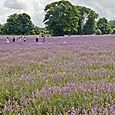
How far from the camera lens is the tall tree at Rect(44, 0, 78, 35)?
66.9 metres

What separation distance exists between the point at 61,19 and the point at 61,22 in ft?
2.27

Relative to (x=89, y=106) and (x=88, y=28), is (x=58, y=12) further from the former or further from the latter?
(x=89, y=106)

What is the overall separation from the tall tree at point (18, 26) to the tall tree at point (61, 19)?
954cm

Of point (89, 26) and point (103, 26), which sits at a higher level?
point (89, 26)

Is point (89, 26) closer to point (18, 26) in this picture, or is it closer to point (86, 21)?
point (86, 21)

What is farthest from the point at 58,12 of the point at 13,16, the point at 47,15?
the point at 13,16

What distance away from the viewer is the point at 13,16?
275ft

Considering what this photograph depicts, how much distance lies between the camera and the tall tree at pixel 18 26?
77.6 m

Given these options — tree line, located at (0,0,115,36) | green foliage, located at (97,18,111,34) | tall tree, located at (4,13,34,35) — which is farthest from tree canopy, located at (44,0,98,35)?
green foliage, located at (97,18,111,34)

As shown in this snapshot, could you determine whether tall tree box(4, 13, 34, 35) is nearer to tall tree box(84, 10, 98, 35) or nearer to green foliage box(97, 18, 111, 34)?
tall tree box(84, 10, 98, 35)

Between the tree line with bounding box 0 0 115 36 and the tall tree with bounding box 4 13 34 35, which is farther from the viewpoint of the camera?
the tall tree with bounding box 4 13 34 35

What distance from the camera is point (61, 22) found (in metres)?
67.3

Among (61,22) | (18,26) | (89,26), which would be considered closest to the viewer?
(61,22)

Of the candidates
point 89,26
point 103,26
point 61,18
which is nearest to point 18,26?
point 61,18
